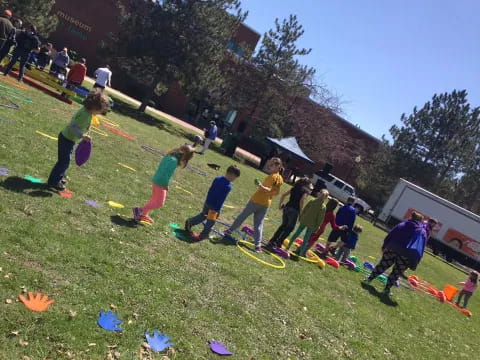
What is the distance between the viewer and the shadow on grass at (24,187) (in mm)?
6448

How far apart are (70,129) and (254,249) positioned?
15.1ft

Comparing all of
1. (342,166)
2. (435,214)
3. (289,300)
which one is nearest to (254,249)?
(289,300)

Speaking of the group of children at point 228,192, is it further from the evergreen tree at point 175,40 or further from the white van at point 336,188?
the white van at point 336,188

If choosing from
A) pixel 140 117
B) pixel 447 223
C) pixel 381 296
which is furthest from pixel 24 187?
pixel 447 223

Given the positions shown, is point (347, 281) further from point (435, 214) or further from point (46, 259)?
point (435, 214)

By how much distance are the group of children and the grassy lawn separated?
0.46 meters

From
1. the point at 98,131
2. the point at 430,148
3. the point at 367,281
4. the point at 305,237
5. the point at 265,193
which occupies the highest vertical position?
the point at 430,148

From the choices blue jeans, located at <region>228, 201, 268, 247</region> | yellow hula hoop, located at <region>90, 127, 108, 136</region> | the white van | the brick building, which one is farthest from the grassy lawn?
the white van

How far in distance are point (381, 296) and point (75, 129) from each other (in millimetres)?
8275

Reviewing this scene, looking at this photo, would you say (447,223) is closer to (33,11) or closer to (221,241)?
(221,241)

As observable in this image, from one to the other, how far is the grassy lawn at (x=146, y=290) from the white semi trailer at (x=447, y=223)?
67.5 ft

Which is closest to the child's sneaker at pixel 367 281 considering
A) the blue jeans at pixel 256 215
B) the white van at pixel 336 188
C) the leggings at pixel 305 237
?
the leggings at pixel 305 237

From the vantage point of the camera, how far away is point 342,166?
50656 millimetres

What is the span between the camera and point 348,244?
40.4 feet
